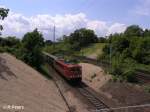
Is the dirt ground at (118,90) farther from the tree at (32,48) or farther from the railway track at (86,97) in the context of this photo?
the tree at (32,48)

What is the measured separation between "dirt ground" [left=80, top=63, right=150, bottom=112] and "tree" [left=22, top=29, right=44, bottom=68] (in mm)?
8883

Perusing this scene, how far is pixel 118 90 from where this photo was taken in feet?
121

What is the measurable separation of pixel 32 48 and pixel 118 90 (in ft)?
67.3

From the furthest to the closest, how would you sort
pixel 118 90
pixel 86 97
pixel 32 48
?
pixel 32 48, pixel 118 90, pixel 86 97

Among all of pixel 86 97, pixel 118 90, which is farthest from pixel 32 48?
pixel 118 90

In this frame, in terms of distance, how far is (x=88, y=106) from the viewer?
104 ft

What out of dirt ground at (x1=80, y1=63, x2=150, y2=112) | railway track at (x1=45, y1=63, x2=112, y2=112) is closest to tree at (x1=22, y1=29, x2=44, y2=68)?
railway track at (x1=45, y1=63, x2=112, y2=112)

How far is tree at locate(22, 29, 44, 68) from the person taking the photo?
51688mm

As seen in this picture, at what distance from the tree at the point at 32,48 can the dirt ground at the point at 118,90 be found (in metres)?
8.88

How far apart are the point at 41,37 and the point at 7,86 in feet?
102

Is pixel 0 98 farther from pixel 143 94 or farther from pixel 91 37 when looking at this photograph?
pixel 91 37

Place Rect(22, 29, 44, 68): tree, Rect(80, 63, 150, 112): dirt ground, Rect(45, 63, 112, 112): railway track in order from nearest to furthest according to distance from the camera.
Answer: Rect(45, 63, 112, 112): railway track
Rect(80, 63, 150, 112): dirt ground
Rect(22, 29, 44, 68): tree

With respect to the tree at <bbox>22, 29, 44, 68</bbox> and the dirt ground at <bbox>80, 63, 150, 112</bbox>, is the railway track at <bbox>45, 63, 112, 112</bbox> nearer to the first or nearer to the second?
the dirt ground at <bbox>80, 63, 150, 112</bbox>

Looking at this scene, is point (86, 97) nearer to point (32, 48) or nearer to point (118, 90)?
point (118, 90)
